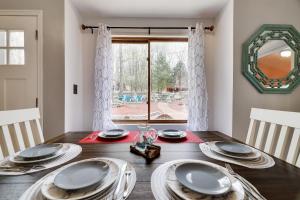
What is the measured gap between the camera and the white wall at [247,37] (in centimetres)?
195

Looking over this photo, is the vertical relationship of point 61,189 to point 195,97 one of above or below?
below

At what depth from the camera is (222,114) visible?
221cm

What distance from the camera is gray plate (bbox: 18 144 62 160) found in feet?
2.51

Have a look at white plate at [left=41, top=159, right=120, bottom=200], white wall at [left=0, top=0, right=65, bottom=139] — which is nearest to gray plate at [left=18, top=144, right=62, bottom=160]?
white plate at [left=41, top=159, right=120, bottom=200]

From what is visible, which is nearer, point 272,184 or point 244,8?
point 272,184

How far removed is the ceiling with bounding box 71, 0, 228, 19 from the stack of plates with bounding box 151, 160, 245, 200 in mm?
2051

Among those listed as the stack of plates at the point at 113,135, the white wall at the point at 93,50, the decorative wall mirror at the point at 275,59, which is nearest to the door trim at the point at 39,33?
the white wall at the point at 93,50

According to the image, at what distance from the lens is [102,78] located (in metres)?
2.33

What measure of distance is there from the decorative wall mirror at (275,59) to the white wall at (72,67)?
2.18m

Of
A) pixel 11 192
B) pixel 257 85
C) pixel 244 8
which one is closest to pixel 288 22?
pixel 244 8

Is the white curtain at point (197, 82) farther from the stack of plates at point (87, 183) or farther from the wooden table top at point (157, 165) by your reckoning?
the stack of plates at point (87, 183)

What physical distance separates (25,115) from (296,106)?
278cm

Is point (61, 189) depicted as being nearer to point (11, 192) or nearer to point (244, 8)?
point (11, 192)

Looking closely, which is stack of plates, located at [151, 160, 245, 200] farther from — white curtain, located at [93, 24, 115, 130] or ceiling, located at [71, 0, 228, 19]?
ceiling, located at [71, 0, 228, 19]
